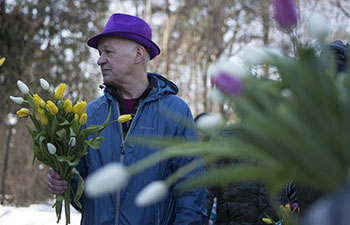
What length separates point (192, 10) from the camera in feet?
46.5

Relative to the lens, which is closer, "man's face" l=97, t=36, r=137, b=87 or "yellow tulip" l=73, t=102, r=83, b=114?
"yellow tulip" l=73, t=102, r=83, b=114

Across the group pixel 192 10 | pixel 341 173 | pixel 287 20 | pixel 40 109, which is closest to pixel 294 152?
pixel 341 173

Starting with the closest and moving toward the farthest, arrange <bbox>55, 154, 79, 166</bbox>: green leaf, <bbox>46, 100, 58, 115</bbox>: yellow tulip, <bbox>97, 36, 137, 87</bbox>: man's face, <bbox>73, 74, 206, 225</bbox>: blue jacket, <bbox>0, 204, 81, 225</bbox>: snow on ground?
<bbox>46, 100, 58, 115</bbox>: yellow tulip, <bbox>55, 154, 79, 166</bbox>: green leaf, <bbox>73, 74, 206, 225</bbox>: blue jacket, <bbox>97, 36, 137, 87</bbox>: man's face, <bbox>0, 204, 81, 225</bbox>: snow on ground

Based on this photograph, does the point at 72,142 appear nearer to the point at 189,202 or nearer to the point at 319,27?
→ the point at 189,202

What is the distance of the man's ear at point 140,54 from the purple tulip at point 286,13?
6.05 feet

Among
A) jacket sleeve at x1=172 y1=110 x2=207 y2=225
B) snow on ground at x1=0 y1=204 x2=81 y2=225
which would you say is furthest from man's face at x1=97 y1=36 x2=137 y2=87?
snow on ground at x1=0 y1=204 x2=81 y2=225

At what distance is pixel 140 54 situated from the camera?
2.61m

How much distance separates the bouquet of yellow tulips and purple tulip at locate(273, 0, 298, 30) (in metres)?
1.24

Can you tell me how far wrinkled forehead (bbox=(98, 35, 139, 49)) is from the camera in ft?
8.27

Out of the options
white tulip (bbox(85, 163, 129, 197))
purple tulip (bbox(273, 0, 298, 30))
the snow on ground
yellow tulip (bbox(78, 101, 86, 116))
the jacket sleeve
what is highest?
purple tulip (bbox(273, 0, 298, 30))

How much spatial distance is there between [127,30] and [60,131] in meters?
0.83

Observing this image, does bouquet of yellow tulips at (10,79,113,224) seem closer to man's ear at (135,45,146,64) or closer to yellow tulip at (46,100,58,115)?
yellow tulip at (46,100,58,115)

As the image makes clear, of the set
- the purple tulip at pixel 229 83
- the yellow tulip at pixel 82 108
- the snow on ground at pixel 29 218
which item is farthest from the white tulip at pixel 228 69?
the snow on ground at pixel 29 218

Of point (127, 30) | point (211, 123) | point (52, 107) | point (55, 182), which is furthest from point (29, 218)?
point (211, 123)
